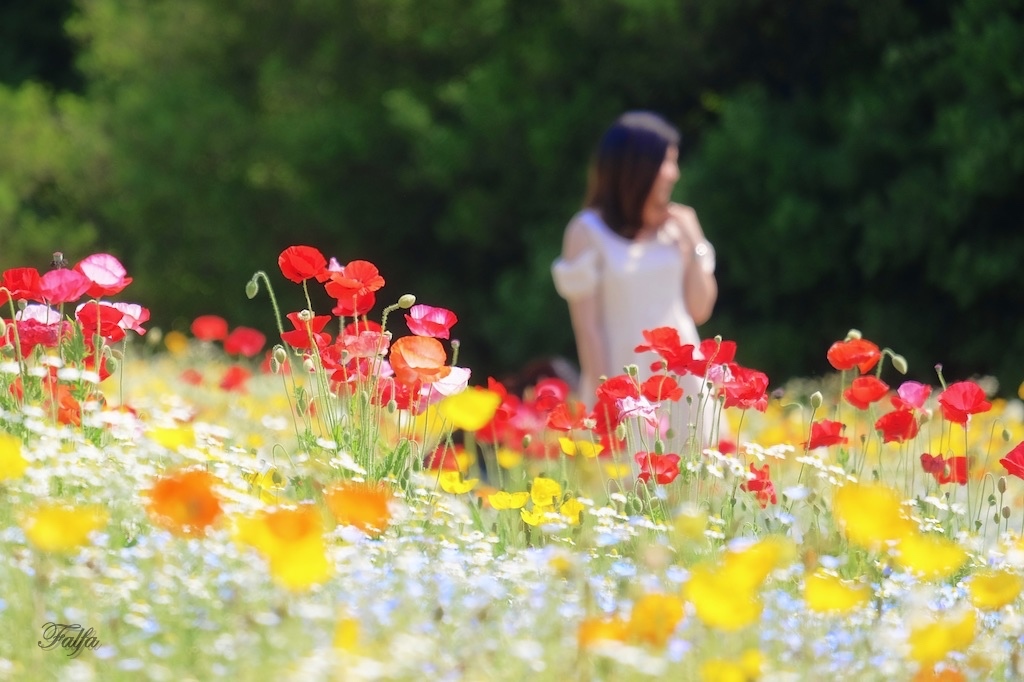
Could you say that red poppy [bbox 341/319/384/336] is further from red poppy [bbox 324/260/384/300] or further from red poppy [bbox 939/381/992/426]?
red poppy [bbox 939/381/992/426]

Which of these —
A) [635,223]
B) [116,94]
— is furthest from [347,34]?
[635,223]

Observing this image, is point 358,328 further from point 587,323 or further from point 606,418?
point 587,323

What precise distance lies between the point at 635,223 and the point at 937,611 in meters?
3.01

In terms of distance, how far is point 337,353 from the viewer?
283 cm

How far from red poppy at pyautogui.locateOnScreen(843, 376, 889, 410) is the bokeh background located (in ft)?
19.3

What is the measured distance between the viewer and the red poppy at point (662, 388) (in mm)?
2832

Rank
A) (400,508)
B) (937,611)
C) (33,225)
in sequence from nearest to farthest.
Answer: (937,611), (400,508), (33,225)

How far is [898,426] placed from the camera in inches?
110

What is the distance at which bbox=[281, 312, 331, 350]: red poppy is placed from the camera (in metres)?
2.77

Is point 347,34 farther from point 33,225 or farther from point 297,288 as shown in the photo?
point 33,225

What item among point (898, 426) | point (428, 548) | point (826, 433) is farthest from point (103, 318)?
point (898, 426)

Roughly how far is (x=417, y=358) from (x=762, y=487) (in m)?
0.75

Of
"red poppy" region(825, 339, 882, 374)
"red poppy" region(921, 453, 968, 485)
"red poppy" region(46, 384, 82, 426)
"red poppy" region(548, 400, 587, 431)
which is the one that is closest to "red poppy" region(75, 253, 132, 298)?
"red poppy" region(46, 384, 82, 426)

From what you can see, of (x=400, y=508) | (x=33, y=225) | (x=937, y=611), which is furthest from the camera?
(x=33, y=225)
